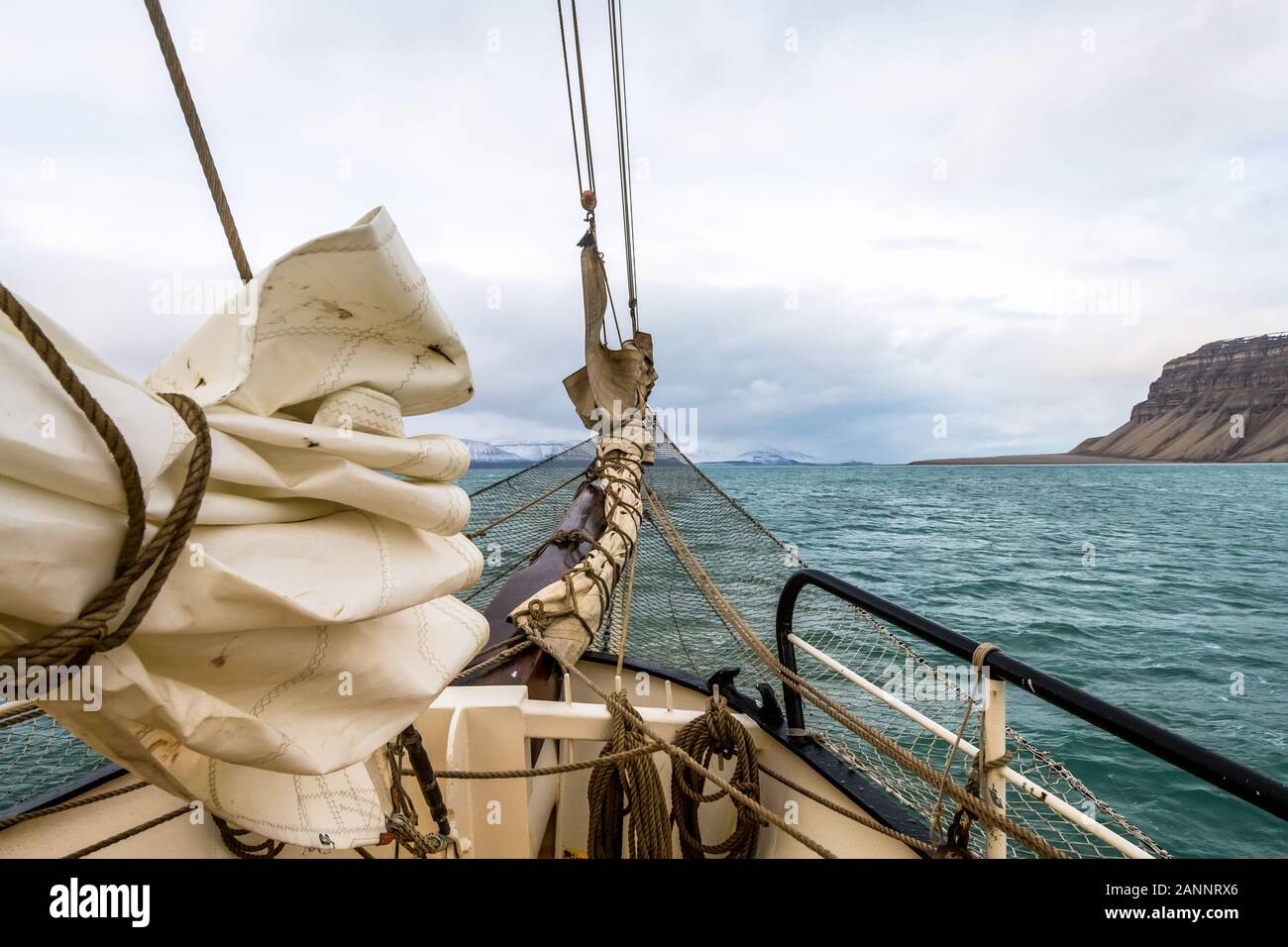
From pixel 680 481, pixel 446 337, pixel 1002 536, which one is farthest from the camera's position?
pixel 1002 536

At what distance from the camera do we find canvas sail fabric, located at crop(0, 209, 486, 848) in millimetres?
610

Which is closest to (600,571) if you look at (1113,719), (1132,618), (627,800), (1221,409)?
(627,800)

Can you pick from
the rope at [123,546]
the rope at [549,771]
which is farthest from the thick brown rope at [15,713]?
the rope at [123,546]

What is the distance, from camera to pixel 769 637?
5293 mm

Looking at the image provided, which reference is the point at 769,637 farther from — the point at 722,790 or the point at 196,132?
the point at 196,132

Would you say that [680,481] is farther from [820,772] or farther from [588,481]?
[820,772]

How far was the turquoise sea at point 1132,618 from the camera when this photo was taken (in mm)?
3752

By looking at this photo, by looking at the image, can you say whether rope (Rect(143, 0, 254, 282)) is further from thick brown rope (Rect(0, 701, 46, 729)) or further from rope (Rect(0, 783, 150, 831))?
rope (Rect(0, 783, 150, 831))

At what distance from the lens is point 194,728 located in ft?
2.45

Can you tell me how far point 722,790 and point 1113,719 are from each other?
3.69ft

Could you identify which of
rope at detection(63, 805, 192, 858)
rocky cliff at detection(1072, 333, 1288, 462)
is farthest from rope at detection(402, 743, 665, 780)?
rocky cliff at detection(1072, 333, 1288, 462)

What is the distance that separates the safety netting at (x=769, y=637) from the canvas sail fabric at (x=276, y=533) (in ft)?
3.82
